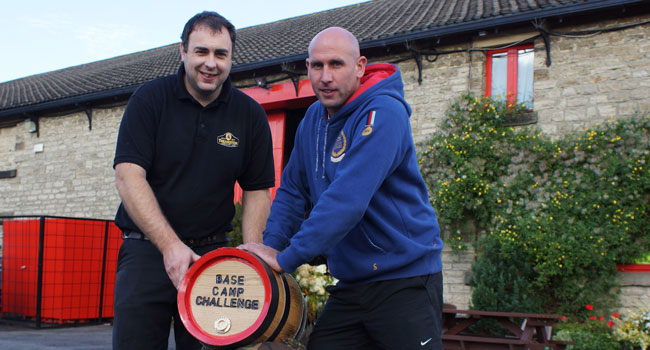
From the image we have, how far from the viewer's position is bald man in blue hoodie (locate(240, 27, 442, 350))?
202 centimetres

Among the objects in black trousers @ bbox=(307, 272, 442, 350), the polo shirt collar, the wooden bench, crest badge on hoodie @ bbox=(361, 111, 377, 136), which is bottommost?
the wooden bench

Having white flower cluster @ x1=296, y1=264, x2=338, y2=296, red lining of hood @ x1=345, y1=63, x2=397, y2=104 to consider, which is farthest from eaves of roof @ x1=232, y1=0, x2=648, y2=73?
red lining of hood @ x1=345, y1=63, x2=397, y2=104

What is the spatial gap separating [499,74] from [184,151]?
7.23 m

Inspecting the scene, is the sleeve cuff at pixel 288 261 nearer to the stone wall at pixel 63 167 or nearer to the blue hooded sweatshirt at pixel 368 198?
the blue hooded sweatshirt at pixel 368 198

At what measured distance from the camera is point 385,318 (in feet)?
7.08

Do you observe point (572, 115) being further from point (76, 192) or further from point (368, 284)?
point (76, 192)

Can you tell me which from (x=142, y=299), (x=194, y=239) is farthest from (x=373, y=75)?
(x=142, y=299)

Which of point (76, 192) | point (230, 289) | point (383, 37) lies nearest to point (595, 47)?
point (383, 37)

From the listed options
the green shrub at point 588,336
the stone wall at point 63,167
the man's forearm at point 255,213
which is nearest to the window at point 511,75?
the green shrub at point 588,336

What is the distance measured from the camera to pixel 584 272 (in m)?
7.46

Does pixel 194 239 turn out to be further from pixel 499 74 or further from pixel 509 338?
Result: pixel 499 74

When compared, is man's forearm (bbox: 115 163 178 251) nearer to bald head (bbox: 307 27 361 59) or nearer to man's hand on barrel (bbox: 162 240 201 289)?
man's hand on barrel (bbox: 162 240 201 289)

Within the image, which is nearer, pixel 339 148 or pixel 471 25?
pixel 339 148

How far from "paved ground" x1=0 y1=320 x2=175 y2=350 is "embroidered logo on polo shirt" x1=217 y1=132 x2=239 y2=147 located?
4.21 metres
